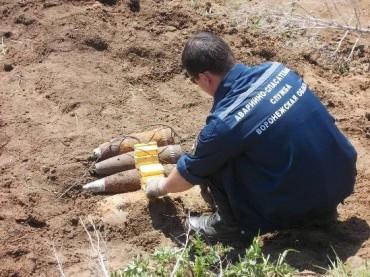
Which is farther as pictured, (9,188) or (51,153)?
(51,153)

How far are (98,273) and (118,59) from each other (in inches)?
94.8

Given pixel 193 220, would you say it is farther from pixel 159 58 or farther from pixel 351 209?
pixel 159 58

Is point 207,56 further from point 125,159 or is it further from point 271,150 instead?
point 125,159

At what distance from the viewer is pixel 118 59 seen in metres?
5.94

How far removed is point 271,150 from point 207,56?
2.07 feet

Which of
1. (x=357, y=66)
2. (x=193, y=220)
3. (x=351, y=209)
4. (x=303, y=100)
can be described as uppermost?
(x=303, y=100)

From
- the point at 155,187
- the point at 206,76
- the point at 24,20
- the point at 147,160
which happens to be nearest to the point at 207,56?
the point at 206,76

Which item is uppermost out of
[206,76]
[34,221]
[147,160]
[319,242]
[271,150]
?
[206,76]

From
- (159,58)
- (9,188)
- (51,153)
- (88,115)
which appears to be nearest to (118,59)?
(159,58)

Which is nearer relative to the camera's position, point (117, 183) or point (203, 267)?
point (203, 267)

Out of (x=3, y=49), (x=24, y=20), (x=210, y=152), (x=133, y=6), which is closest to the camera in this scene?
(x=210, y=152)

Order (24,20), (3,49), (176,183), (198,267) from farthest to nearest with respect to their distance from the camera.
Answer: (24,20)
(3,49)
(176,183)
(198,267)

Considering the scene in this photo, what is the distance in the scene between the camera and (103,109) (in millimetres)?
5465

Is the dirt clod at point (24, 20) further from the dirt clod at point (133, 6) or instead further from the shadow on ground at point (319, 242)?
the shadow on ground at point (319, 242)
